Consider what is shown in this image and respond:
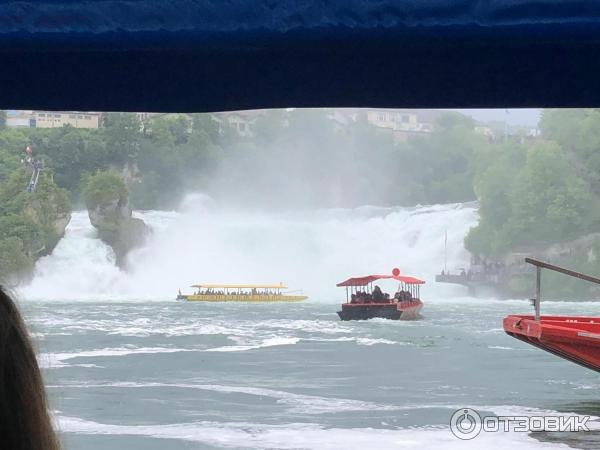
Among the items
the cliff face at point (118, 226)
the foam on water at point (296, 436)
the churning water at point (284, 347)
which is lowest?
the foam on water at point (296, 436)

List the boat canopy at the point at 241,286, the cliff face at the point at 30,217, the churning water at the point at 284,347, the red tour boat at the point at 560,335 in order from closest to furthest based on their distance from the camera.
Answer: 1. the red tour boat at the point at 560,335
2. the cliff face at the point at 30,217
3. the churning water at the point at 284,347
4. the boat canopy at the point at 241,286

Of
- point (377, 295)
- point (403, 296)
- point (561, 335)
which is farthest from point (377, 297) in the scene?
point (561, 335)

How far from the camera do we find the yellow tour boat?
16.3 feet

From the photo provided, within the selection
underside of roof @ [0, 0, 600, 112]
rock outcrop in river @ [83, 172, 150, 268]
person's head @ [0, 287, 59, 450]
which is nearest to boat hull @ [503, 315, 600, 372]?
rock outcrop in river @ [83, 172, 150, 268]

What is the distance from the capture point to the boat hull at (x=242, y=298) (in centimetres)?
496

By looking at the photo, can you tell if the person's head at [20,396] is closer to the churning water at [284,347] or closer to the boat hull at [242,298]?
the churning water at [284,347]

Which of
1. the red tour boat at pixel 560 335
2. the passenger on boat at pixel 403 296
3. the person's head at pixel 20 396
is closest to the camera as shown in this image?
the person's head at pixel 20 396

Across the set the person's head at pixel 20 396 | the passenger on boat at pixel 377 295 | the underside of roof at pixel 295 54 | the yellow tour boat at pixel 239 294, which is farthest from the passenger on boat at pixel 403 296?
the person's head at pixel 20 396

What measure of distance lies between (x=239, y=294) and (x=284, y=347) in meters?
0.37

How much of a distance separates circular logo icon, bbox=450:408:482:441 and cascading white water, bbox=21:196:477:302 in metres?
0.68

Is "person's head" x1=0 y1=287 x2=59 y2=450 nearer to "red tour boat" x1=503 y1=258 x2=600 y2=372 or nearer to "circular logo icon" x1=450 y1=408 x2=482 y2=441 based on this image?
"red tour boat" x1=503 y1=258 x2=600 y2=372

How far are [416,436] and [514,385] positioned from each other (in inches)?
25.1

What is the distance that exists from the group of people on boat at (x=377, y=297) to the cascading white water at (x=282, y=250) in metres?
0.10

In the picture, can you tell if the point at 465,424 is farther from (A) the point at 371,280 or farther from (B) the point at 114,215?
(B) the point at 114,215
